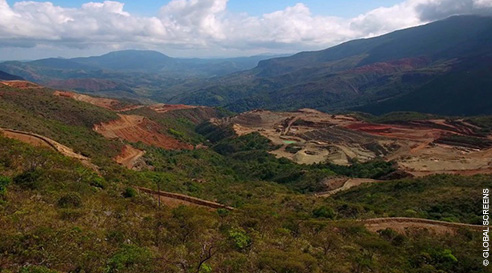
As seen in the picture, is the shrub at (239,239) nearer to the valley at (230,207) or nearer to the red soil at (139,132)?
the valley at (230,207)

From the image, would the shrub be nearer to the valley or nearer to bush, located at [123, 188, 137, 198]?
the valley

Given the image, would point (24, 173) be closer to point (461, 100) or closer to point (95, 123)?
point (95, 123)

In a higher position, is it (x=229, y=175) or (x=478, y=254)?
(x=478, y=254)

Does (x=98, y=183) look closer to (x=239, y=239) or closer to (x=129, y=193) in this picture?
(x=129, y=193)

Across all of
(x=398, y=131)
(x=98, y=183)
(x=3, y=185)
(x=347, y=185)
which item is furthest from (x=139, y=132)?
(x=3, y=185)

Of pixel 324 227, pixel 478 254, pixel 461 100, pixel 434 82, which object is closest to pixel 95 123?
pixel 324 227

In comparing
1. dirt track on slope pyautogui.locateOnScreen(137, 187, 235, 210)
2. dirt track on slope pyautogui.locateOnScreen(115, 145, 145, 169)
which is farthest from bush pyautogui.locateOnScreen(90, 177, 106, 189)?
dirt track on slope pyautogui.locateOnScreen(115, 145, 145, 169)

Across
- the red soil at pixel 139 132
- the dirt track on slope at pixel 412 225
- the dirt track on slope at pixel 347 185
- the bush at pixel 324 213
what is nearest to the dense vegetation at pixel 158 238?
the dirt track on slope at pixel 412 225
